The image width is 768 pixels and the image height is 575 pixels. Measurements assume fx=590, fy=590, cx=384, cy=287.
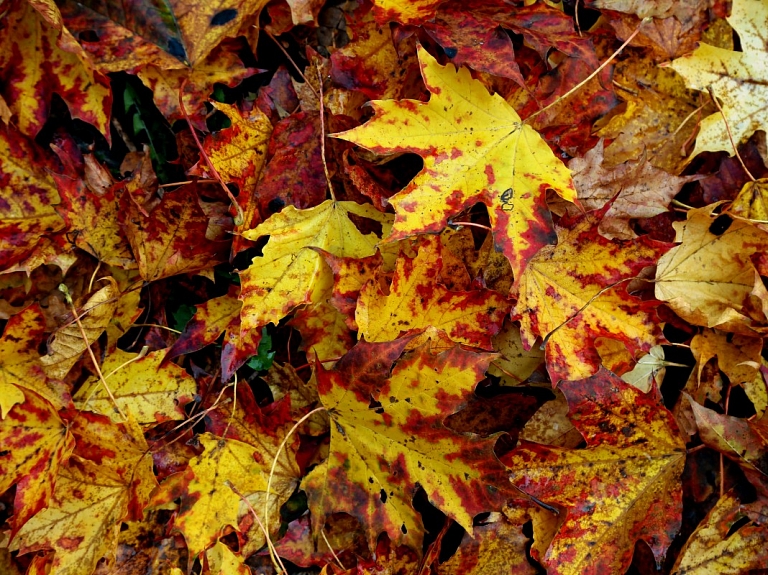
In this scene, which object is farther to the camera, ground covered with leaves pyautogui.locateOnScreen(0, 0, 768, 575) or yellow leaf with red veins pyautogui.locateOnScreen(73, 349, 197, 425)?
yellow leaf with red veins pyautogui.locateOnScreen(73, 349, 197, 425)

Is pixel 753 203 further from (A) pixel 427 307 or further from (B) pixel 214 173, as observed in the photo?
(B) pixel 214 173

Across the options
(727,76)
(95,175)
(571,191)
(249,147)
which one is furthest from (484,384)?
(95,175)

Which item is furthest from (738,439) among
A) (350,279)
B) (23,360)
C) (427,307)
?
(23,360)

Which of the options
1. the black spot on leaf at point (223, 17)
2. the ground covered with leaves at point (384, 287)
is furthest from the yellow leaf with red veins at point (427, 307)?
the black spot on leaf at point (223, 17)

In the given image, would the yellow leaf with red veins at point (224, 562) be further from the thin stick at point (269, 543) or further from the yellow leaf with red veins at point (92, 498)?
the yellow leaf with red veins at point (92, 498)

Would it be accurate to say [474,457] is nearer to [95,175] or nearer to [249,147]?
[249,147]

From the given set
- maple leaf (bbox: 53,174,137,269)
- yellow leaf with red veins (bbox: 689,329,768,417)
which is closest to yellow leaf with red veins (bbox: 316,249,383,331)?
maple leaf (bbox: 53,174,137,269)

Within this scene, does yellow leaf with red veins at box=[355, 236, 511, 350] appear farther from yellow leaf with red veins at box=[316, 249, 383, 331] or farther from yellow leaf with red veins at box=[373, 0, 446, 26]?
yellow leaf with red veins at box=[373, 0, 446, 26]
